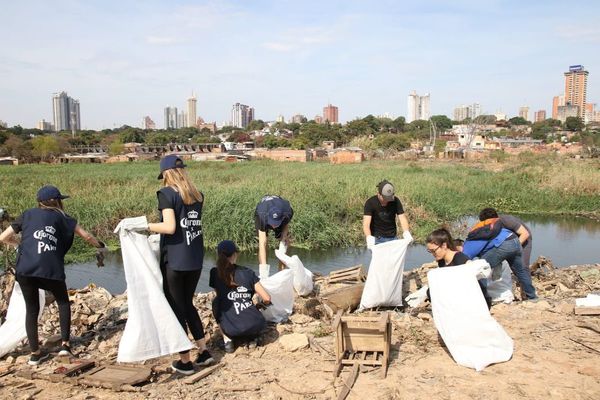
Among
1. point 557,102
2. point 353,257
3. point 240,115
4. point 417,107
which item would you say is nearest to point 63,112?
point 240,115

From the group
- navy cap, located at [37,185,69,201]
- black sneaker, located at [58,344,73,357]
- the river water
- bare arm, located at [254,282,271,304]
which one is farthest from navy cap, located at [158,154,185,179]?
the river water

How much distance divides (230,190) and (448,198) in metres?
6.73

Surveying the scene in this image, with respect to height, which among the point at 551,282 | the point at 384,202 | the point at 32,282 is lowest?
the point at 551,282

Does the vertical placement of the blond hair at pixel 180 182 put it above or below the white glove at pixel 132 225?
above

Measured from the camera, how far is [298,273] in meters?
5.06

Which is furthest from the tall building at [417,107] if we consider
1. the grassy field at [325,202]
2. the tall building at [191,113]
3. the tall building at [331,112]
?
the grassy field at [325,202]

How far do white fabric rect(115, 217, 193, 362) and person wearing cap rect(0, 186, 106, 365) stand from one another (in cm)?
50

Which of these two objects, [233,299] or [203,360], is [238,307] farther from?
[203,360]

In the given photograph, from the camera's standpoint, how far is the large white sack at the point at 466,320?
351cm

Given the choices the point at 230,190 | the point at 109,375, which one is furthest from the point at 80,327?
the point at 230,190

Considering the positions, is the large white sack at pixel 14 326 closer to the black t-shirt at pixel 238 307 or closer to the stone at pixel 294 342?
the black t-shirt at pixel 238 307

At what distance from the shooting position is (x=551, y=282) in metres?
6.19

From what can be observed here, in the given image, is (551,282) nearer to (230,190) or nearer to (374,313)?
(374,313)

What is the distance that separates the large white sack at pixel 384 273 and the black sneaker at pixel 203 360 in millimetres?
1864
